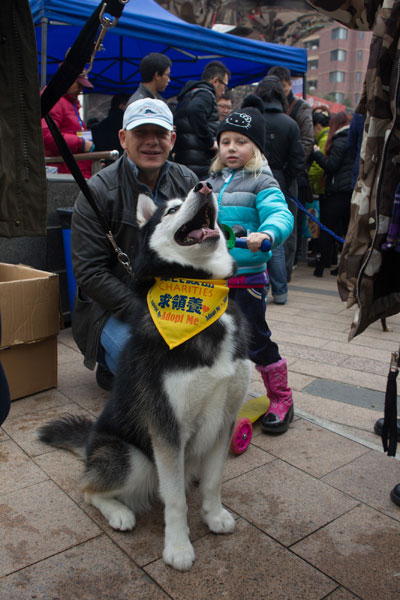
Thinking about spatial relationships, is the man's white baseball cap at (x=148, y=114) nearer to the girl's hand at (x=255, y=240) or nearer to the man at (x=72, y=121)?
the girl's hand at (x=255, y=240)

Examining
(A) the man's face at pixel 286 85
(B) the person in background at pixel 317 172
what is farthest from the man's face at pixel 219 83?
(B) the person in background at pixel 317 172

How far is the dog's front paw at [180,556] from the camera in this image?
1.89m

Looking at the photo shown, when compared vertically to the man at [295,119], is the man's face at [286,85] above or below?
above

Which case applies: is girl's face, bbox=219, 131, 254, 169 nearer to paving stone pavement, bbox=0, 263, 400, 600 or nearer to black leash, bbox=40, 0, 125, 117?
black leash, bbox=40, 0, 125, 117

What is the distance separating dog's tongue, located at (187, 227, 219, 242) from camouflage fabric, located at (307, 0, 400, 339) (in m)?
0.56

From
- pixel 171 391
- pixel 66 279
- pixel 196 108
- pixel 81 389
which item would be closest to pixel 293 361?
pixel 81 389

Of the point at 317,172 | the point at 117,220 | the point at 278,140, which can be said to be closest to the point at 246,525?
the point at 117,220

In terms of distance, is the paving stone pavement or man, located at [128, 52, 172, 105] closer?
the paving stone pavement

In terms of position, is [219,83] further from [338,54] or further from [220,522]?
[338,54]

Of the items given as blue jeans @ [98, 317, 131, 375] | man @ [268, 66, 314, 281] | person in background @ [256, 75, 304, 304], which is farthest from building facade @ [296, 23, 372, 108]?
blue jeans @ [98, 317, 131, 375]

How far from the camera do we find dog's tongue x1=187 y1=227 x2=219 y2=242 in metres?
2.03

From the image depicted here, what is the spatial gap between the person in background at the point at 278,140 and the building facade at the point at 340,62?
3151 inches

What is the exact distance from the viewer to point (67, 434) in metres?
2.67

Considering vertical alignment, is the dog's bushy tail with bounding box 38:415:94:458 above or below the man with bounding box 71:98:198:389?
below
